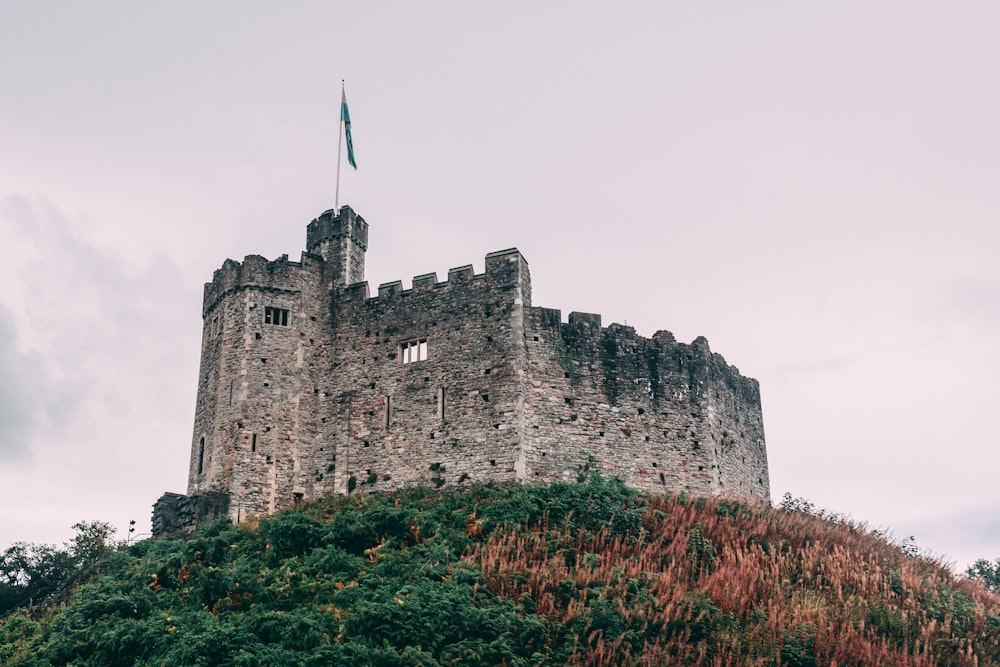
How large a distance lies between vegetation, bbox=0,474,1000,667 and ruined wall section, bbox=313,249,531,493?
206cm

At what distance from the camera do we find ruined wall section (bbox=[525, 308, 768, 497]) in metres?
29.7

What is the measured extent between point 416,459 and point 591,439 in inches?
221

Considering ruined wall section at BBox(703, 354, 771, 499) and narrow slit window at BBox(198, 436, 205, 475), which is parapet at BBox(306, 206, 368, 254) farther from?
ruined wall section at BBox(703, 354, 771, 499)

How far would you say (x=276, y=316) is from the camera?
3247 cm

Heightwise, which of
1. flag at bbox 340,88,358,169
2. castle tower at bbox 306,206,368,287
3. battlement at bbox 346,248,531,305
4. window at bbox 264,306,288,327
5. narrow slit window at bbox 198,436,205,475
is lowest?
narrow slit window at bbox 198,436,205,475

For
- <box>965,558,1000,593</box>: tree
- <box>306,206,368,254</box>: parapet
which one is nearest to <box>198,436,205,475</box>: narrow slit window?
<box>306,206,368,254</box>: parapet

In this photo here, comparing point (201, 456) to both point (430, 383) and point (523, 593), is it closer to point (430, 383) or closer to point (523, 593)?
point (430, 383)

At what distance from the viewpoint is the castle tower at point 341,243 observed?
33938mm

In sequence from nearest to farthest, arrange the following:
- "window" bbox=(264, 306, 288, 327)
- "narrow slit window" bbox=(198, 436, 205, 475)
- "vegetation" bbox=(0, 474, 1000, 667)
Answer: "vegetation" bbox=(0, 474, 1000, 667), "narrow slit window" bbox=(198, 436, 205, 475), "window" bbox=(264, 306, 288, 327)

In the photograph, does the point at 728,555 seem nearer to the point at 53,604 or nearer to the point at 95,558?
the point at 53,604

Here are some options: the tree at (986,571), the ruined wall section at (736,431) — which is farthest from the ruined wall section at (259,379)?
the tree at (986,571)

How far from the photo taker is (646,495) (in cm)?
2875

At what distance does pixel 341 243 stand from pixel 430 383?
22.3 feet

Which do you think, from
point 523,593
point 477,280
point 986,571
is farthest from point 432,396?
point 986,571
